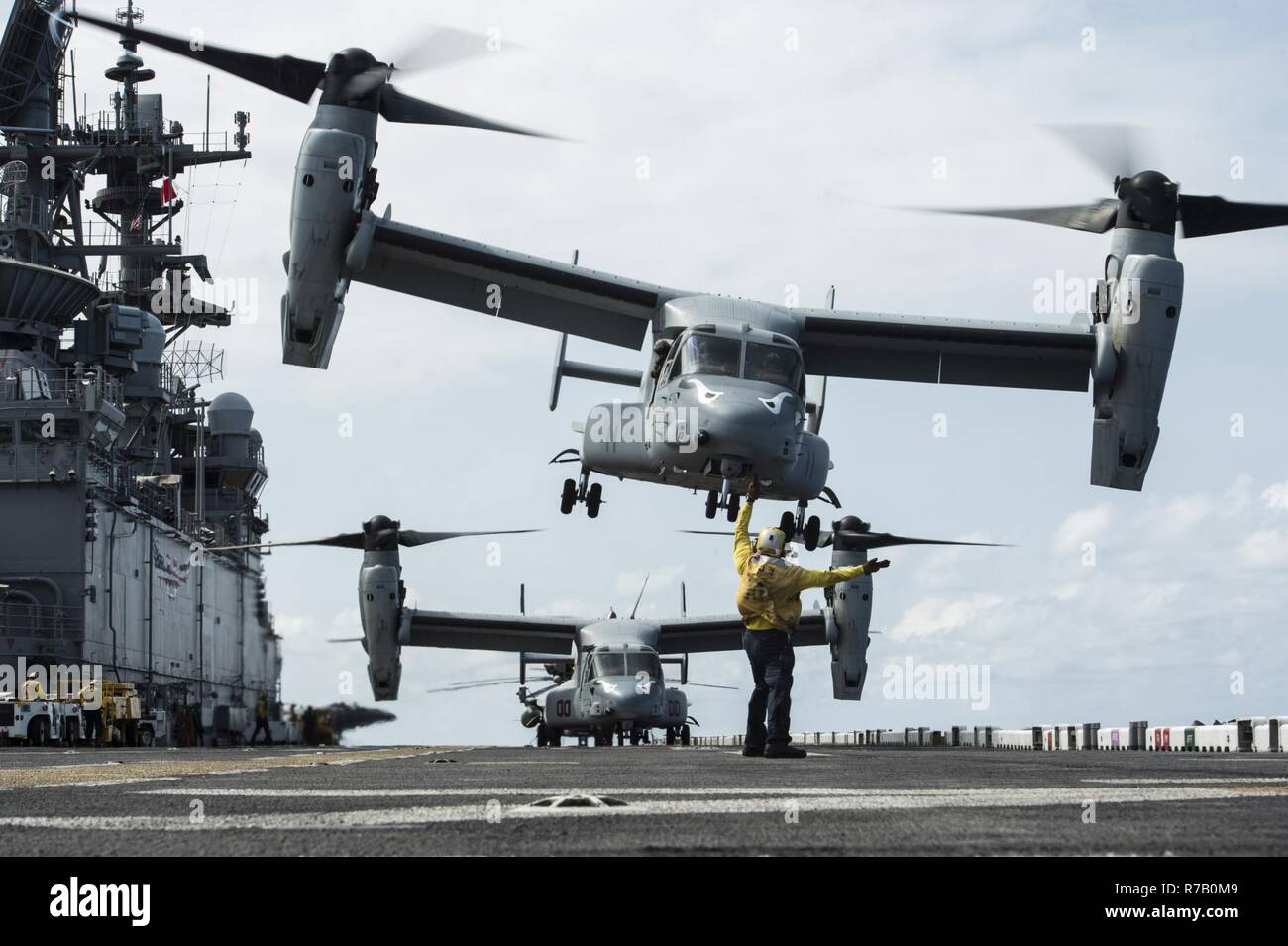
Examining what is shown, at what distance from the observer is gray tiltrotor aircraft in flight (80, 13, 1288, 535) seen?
23.1 meters

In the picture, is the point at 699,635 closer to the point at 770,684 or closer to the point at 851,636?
the point at 851,636

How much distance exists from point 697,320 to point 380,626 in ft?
49.2

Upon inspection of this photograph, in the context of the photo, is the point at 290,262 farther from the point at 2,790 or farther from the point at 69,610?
the point at 69,610

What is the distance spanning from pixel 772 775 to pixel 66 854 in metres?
6.30

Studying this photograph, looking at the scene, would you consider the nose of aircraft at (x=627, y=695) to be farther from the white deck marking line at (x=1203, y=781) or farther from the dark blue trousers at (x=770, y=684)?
the white deck marking line at (x=1203, y=781)

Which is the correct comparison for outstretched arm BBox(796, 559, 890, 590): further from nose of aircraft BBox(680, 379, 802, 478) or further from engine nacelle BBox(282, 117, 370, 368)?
engine nacelle BBox(282, 117, 370, 368)

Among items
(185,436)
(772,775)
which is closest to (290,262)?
(772,775)

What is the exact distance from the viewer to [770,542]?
13.1 meters

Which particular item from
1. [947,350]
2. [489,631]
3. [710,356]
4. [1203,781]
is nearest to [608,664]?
[489,631]

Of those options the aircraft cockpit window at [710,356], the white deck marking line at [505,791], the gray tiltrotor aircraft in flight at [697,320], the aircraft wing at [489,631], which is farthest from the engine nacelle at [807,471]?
the aircraft wing at [489,631]

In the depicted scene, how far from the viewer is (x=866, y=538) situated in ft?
106

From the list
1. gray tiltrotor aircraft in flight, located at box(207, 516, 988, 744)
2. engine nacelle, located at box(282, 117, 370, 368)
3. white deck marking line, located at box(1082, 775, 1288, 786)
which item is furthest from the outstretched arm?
gray tiltrotor aircraft in flight, located at box(207, 516, 988, 744)

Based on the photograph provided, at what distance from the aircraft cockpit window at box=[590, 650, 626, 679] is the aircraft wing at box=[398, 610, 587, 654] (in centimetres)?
502
